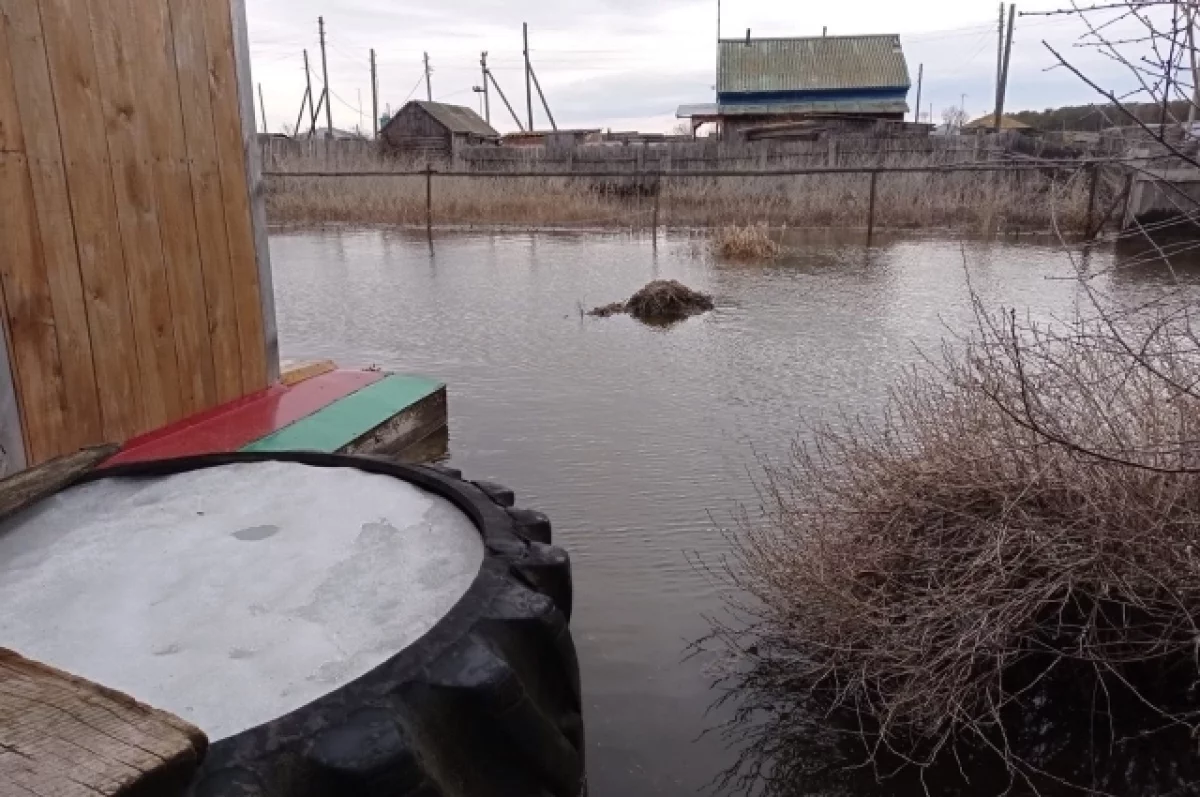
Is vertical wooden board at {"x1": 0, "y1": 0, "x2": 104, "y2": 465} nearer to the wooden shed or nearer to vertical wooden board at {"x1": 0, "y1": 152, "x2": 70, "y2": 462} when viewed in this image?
vertical wooden board at {"x1": 0, "y1": 152, "x2": 70, "y2": 462}

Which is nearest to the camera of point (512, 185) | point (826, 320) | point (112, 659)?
point (112, 659)

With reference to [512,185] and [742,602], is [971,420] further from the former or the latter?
[512,185]

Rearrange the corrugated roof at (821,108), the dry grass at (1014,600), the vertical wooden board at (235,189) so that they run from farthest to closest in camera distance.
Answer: the corrugated roof at (821,108), the vertical wooden board at (235,189), the dry grass at (1014,600)

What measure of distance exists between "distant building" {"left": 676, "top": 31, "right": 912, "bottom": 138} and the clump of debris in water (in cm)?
2692

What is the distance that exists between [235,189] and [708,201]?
16.4 meters

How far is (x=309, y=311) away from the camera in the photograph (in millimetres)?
9477

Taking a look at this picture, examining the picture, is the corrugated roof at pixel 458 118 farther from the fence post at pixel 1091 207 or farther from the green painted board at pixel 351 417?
the green painted board at pixel 351 417

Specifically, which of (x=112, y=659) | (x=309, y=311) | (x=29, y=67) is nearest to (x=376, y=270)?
(x=309, y=311)

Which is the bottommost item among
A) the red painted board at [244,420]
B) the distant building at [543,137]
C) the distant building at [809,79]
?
the red painted board at [244,420]

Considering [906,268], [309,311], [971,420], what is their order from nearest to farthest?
1. [971,420]
2. [309,311]
3. [906,268]

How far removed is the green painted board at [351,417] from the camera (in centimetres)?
413

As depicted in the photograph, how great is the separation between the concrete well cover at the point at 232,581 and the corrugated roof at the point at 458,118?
119 ft

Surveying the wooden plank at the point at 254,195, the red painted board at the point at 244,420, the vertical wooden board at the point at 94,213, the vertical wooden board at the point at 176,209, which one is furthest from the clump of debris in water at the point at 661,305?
the vertical wooden board at the point at 94,213

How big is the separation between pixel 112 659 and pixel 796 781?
196 cm
